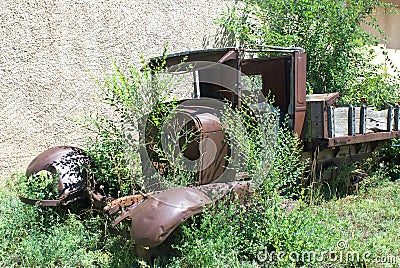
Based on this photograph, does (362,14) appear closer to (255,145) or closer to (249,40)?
(249,40)

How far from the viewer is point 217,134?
4.43 m

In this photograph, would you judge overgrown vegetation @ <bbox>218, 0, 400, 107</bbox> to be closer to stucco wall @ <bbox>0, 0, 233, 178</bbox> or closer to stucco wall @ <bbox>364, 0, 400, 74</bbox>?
stucco wall @ <bbox>0, 0, 233, 178</bbox>

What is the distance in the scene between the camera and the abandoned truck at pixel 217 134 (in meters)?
3.57

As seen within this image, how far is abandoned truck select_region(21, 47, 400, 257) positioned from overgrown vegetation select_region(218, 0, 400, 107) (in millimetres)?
1705

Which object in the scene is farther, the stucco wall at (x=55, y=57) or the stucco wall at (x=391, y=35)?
the stucco wall at (x=391, y=35)

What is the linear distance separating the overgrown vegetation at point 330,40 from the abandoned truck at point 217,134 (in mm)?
1705

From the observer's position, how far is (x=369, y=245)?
13.0 feet

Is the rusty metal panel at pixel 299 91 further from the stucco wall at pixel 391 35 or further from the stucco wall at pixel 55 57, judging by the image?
the stucco wall at pixel 391 35

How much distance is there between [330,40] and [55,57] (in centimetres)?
447

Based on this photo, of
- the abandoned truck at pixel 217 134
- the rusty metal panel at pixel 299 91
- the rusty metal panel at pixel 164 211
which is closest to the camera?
the rusty metal panel at pixel 164 211

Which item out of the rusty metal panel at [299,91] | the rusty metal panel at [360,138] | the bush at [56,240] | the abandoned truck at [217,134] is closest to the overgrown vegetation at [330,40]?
the rusty metal panel at [360,138]

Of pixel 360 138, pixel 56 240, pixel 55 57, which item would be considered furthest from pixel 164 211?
pixel 55 57

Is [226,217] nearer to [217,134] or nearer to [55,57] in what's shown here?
[217,134]

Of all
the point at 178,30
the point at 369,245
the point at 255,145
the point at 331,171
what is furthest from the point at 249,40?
the point at 369,245
